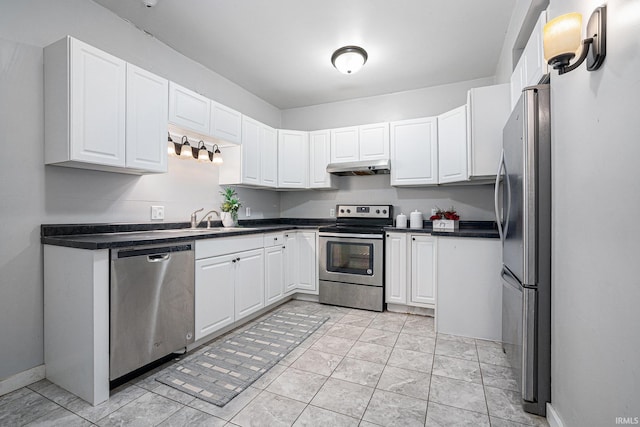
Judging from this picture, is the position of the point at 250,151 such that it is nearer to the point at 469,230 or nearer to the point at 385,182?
the point at 385,182

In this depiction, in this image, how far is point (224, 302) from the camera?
8.71ft

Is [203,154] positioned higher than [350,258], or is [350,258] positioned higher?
[203,154]

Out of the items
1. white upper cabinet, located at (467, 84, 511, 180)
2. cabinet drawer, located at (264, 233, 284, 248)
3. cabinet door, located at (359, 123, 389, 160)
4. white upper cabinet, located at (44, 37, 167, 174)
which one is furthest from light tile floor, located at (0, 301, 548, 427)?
cabinet door, located at (359, 123, 389, 160)

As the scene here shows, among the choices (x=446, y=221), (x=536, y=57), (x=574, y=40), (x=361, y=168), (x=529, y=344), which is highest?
(x=536, y=57)

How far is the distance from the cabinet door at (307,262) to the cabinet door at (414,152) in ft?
4.24

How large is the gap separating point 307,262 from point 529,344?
2.53m

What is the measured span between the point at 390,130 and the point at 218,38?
2.15 m

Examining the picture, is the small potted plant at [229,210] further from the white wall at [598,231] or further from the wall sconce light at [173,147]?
the white wall at [598,231]

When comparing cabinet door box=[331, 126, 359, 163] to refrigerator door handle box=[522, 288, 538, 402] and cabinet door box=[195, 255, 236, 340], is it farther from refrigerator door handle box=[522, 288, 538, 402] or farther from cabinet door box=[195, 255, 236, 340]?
refrigerator door handle box=[522, 288, 538, 402]

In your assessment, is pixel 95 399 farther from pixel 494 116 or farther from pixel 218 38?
pixel 494 116

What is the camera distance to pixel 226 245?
105 inches

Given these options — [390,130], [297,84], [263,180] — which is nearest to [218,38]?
[297,84]

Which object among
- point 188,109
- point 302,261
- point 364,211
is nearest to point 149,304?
point 188,109

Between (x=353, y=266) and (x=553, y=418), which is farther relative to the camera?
(x=353, y=266)
